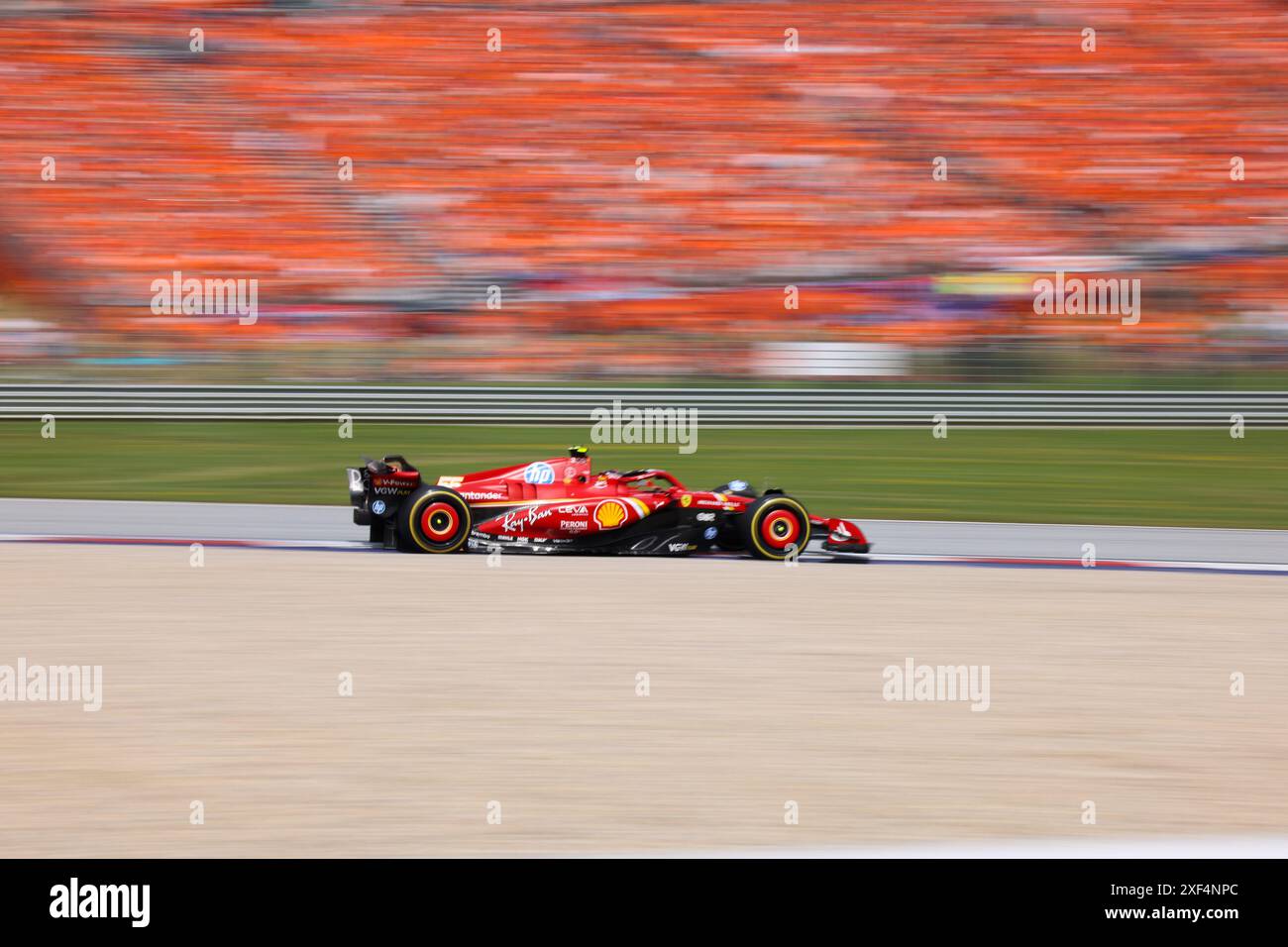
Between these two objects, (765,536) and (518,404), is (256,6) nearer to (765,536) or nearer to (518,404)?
(518,404)

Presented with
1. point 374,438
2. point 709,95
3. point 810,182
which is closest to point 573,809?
point 374,438

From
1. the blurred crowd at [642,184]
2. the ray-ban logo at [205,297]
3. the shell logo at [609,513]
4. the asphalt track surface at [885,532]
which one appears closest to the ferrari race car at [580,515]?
the shell logo at [609,513]

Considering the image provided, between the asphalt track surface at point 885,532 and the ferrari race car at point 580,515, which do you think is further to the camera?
the asphalt track surface at point 885,532

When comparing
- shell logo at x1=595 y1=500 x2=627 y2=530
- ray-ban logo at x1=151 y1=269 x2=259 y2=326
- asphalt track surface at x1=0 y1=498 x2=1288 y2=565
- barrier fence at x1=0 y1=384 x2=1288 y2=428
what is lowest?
asphalt track surface at x1=0 y1=498 x2=1288 y2=565

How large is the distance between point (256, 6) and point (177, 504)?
18866 mm

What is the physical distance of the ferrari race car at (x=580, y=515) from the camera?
1166cm

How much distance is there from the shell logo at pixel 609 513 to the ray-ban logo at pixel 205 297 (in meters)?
→ 12.9

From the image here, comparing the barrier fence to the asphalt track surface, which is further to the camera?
the barrier fence

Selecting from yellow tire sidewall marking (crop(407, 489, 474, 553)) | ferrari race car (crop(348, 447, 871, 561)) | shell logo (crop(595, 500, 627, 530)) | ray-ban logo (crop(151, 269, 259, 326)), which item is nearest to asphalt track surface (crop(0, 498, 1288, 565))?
ferrari race car (crop(348, 447, 871, 561))

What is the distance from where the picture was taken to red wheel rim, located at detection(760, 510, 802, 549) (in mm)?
11688

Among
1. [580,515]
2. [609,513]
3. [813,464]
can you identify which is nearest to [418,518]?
[580,515]

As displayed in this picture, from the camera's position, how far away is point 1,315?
74.6 ft

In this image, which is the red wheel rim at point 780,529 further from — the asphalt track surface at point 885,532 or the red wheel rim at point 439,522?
the red wheel rim at point 439,522

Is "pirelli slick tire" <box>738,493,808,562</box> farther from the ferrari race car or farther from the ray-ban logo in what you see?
the ray-ban logo
